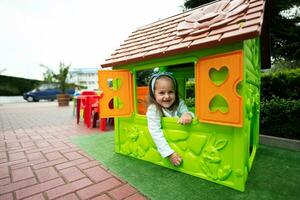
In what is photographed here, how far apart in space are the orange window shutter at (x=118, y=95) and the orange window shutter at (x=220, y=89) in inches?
45.4

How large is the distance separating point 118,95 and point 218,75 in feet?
4.93

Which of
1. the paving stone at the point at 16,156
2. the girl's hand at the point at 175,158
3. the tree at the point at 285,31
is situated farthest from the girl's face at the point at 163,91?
the tree at the point at 285,31

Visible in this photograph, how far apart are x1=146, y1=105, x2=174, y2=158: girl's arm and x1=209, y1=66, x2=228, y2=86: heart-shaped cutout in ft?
2.85

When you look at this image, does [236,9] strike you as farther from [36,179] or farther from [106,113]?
[36,179]

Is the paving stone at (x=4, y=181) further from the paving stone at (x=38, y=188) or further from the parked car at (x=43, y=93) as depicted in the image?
the parked car at (x=43, y=93)

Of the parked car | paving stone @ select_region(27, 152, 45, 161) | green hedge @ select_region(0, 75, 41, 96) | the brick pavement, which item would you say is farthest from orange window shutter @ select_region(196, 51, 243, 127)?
green hedge @ select_region(0, 75, 41, 96)

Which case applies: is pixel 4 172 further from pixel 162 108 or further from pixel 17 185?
pixel 162 108

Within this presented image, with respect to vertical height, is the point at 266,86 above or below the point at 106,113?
above

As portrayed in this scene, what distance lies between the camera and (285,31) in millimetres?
9211

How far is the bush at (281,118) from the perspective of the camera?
133 inches

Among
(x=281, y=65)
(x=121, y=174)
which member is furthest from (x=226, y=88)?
(x=281, y=65)

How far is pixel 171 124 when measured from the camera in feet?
7.98

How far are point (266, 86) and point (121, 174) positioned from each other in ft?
12.7

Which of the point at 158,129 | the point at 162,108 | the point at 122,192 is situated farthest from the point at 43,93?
the point at 122,192
